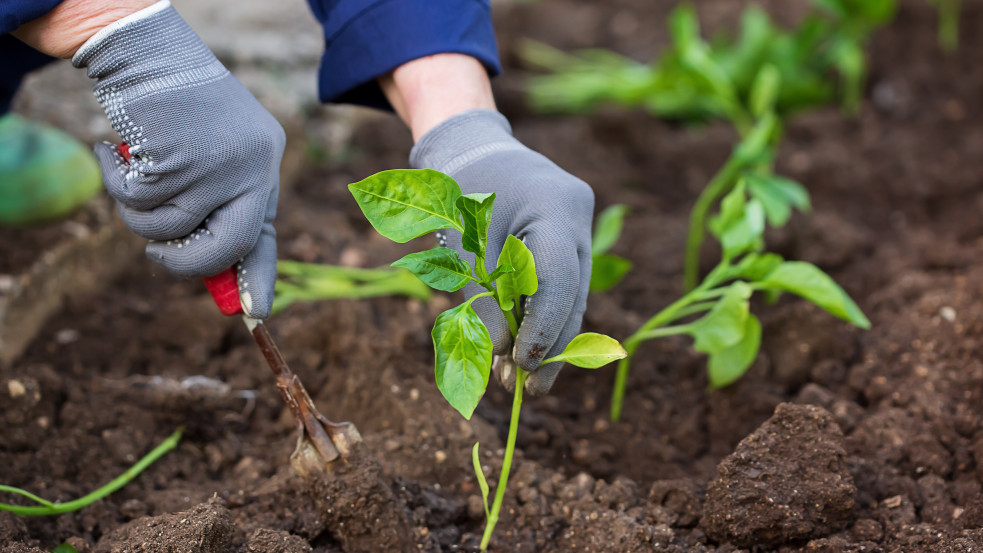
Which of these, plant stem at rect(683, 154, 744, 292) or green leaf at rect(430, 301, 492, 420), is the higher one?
green leaf at rect(430, 301, 492, 420)

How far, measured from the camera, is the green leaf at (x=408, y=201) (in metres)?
0.92

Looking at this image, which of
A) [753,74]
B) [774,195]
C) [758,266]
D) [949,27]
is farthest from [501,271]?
[949,27]

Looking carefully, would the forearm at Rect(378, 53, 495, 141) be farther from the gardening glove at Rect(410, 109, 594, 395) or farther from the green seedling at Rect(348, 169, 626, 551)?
the green seedling at Rect(348, 169, 626, 551)

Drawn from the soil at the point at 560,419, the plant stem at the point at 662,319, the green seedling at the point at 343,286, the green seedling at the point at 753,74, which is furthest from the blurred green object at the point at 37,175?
the green seedling at the point at 753,74

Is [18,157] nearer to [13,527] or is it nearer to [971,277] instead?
[13,527]

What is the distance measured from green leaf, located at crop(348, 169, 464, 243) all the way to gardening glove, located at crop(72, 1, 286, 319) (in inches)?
9.2

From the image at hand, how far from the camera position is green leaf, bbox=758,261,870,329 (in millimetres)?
1184

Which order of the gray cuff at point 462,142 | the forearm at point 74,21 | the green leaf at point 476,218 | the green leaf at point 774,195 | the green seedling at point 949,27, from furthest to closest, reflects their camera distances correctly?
the green seedling at point 949,27
the green leaf at point 774,195
the gray cuff at point 462,142
the forearm at point 74,21
the green leaf at point 476,218

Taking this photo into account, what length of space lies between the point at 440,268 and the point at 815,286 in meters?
0.59

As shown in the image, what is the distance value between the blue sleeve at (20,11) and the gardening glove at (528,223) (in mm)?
510

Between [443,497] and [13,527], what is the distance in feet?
1.86

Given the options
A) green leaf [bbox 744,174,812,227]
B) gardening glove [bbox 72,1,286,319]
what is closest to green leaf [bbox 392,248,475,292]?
gardening glove [bbox 72,1,286,319]

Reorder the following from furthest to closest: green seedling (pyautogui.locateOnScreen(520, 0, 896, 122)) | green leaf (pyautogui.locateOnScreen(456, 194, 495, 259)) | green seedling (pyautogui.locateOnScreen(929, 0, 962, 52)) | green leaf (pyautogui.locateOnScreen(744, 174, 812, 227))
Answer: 1. green seedling (pyautogui.locateOnScreen(929, 0, 962, 52))
2. green seedling (pyautogui.locateOnScreen(520, 0, 896, 122))
3. green leaf (pyautogui.locateOnScreen(744, 174, 812, 227))
4. green leaf (pyautogui.locateOnScreen(456, 194, 495, 259))

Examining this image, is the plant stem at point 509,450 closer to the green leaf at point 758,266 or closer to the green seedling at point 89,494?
the green leaf at point 758,266
